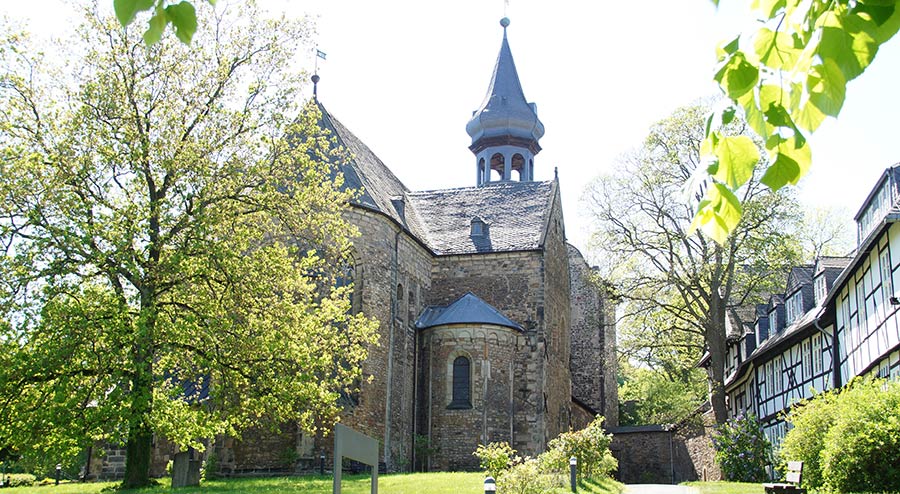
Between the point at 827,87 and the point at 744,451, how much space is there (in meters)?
26.6

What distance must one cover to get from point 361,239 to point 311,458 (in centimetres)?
690

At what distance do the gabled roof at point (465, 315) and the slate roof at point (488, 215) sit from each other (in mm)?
2254

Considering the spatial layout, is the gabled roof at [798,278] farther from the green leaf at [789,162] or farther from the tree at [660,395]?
the green leaf at [789,162]

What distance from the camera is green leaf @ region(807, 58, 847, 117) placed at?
3.01 meters

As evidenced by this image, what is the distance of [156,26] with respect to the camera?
3068 mm

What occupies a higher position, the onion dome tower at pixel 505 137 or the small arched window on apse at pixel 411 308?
the onion dome tower at pixel 505 137

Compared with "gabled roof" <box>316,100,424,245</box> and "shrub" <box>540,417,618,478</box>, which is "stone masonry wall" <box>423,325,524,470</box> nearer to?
"gabled roof" <box>316,100,424,245</box>

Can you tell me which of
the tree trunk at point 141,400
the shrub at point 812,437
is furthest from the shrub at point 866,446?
the tree trunk at point 141,400

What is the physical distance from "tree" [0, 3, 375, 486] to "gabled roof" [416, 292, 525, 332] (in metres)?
8.70

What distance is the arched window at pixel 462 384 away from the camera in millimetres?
30203

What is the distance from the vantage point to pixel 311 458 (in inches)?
998

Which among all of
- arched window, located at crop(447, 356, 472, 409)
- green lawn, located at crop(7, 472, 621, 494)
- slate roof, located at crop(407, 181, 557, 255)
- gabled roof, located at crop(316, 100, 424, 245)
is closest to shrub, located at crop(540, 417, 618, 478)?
green lawn, located at crop(7, 472, 621, 494)

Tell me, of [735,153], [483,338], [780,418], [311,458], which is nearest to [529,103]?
[483,338]

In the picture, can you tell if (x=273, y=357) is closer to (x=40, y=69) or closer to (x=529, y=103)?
(x=40, y=69)
